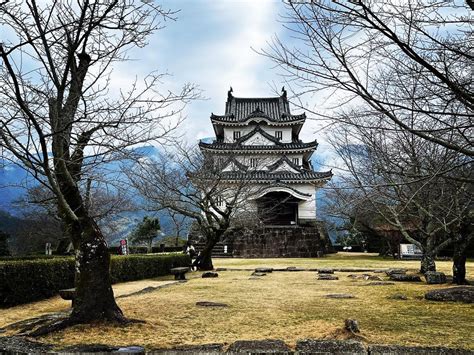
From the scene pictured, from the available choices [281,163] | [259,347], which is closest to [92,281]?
[259,347]

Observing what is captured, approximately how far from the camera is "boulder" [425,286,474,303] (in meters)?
8.10

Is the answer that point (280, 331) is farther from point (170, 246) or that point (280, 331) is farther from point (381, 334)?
point (170, 246)

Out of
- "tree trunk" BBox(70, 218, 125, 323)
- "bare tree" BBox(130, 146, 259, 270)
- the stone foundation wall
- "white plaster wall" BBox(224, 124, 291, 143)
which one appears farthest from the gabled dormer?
"tree trunk" BBox(70, 218, 125, 323)

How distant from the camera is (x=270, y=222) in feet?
113

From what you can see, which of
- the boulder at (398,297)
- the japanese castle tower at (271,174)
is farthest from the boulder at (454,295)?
the japanese castle tower at (271,174)

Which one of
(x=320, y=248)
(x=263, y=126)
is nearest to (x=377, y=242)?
(x=320, y=248)

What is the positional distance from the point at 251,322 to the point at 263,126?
1248 inches

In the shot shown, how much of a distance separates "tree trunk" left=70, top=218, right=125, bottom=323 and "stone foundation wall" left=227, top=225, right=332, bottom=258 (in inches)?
939

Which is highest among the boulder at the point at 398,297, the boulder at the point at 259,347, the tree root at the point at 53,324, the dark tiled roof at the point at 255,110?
the dark tiled roof at the point at 255,110

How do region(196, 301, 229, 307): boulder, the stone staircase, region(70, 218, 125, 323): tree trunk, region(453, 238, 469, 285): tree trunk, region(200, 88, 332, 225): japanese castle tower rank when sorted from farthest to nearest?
region(200, 88, 332, 225): japanese castle tower
the stone staircase
region(453, 238, 469, 285): tree trunk
region(196, 301, 229, 307): boulder
region(70, 218, 125, 323): tree trunk

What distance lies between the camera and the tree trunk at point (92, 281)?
5.88 meters

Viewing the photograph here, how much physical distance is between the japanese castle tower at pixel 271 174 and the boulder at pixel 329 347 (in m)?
20.3

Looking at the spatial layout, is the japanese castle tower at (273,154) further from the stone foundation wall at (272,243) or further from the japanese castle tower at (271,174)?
the stone foundation wall at (272,243)

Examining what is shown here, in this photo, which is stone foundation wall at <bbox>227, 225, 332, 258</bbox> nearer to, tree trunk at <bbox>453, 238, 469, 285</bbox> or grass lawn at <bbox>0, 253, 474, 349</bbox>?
tree trunk at <bbox>453, 238, 469, 285</bbox>
